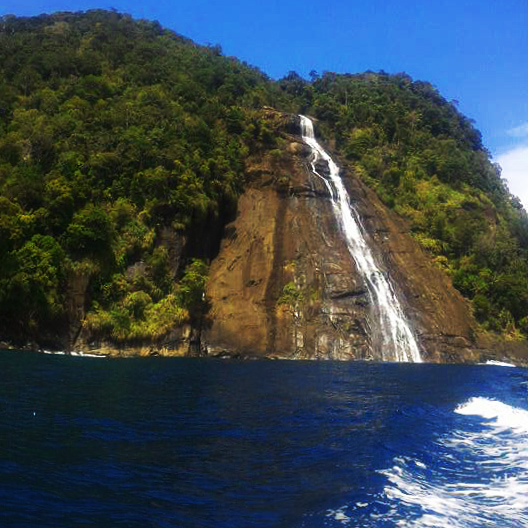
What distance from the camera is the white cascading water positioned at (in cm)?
4219

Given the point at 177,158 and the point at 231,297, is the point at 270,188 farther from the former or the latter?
the point at 231,297

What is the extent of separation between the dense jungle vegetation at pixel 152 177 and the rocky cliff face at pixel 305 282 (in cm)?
239

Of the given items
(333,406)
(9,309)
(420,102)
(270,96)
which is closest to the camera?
(333,406)

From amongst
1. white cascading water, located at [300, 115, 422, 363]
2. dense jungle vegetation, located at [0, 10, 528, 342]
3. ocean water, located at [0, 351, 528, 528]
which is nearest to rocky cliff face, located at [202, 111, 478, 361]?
white cascading water, located at [300, 115, 422, 363]

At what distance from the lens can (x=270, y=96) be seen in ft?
252

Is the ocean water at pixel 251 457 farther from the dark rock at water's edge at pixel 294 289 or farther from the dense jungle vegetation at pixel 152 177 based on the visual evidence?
the dark rock at water's edge at pixel 294 289

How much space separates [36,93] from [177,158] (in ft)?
62.1

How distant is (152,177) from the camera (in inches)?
1725

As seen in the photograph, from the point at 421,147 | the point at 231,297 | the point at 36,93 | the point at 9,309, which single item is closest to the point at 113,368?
the point at 9,309

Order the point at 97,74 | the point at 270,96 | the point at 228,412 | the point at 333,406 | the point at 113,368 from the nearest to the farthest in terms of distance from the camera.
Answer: the point at 228,412 < the point at 333,406 < the point at 113,368 < the point at 97,74 < the point at 270,96

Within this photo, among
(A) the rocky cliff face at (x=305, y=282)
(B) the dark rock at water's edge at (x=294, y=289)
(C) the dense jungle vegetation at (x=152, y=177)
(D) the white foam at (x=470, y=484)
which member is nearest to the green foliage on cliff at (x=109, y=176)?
(C) the dense jungle vegetation at (x=152, y=177)

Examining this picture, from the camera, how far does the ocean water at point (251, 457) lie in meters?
7.92

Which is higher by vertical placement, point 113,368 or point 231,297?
point 231,297

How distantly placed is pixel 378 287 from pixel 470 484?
121 ft
